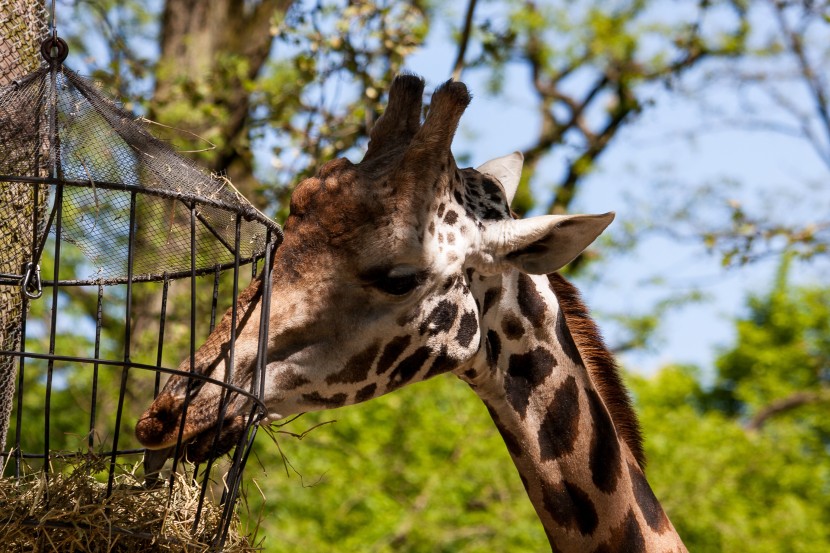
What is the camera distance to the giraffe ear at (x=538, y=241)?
370cm

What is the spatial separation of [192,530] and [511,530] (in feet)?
29.7

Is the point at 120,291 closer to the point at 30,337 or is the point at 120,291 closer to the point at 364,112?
the point at 30,337

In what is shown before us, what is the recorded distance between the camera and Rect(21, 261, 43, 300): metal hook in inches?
118

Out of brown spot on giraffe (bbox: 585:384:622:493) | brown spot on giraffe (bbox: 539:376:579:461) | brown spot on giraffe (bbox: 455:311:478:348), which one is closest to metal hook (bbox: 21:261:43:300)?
brown spot on giraffe (bbox: 455:311:478:348)

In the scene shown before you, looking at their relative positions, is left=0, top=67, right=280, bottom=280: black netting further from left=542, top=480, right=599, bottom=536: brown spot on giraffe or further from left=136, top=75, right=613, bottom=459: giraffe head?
left=542, top=480, right=599, bottom=536: brown spot on giraffe

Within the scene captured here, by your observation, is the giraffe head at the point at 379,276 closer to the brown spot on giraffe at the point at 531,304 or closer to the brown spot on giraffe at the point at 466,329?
the brown spot on giraffe at the point at 466,329

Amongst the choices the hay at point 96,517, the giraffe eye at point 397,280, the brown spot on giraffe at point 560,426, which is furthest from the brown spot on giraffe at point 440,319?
the hay at point 96,517

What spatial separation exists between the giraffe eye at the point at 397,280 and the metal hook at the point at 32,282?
42.6 inches

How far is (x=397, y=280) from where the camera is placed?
142 inches

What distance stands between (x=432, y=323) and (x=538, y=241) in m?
0.49

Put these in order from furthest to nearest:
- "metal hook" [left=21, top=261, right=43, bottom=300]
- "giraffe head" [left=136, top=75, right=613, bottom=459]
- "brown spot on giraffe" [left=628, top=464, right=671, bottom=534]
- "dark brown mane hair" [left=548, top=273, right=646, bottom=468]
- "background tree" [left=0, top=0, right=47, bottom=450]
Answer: "dark brown mane hair" [left=548, top=273, right=646, bottom=468], "brown spot on giraffe" [left=628, top=464, right=671, bottom=534], "background tree" [left=0, top=0, right=47, bottom=450], "giraffe head" [left=136, top=75, right=613, bottom=459], "metal hook" [left=21, top=261, right=43, bottom=300]

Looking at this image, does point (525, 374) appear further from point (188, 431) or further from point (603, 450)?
point (188, 431)

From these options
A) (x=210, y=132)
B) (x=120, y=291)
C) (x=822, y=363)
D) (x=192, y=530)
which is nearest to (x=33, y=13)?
(x=192, y=530)

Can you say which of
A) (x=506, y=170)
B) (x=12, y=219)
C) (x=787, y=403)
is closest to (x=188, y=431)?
(x=12, y=219)
